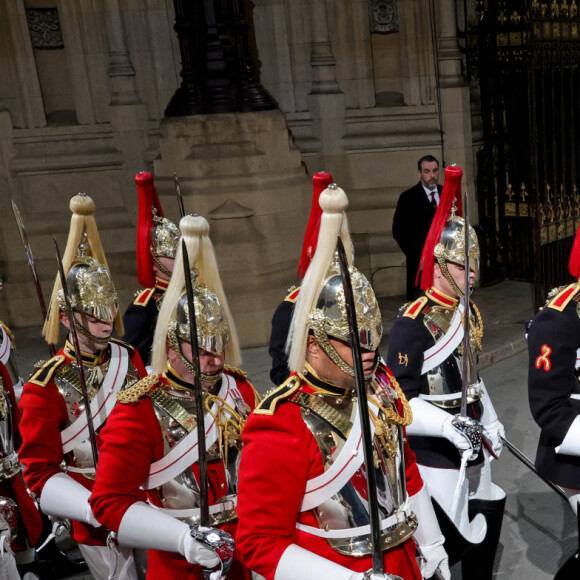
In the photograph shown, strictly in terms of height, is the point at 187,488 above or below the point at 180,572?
above

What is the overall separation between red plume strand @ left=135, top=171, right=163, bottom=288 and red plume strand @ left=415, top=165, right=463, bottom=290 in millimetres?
1684

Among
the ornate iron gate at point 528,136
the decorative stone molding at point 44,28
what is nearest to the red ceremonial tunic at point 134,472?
the ornate iron gate at point 528,136

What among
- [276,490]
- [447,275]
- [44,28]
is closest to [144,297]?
[447,275]

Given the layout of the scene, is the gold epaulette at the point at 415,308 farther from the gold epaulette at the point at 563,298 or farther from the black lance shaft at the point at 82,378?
the black lance shaft at the point at 82,378

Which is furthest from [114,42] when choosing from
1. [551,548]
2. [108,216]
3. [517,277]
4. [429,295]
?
[551,548]

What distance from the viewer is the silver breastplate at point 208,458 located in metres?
2.57

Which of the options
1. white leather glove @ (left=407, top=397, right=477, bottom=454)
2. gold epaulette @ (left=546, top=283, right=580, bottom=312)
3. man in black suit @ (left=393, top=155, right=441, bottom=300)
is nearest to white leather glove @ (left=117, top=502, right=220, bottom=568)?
white leather glove @ (left=407, top=397, right=477, bottom=454)

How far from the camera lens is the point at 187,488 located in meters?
2.59

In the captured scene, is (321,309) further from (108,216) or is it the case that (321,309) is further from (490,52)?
(490,52)

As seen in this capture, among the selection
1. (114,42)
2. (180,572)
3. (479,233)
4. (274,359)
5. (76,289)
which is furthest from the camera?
(479,233)

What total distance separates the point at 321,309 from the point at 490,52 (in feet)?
22.8

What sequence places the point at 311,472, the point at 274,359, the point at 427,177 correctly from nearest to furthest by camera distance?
the point at 311,472 < the point at 274,359 < the point at 427,177

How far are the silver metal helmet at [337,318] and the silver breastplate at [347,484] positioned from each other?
0.41 ft

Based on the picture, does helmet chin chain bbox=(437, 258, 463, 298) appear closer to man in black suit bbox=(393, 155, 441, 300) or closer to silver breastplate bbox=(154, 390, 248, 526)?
silver breastplate bbox=(154, 390, 248, 526)
